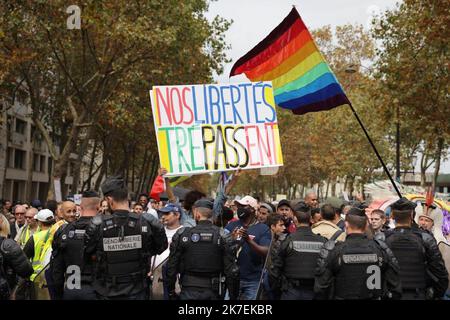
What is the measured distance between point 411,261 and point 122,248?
2.85m

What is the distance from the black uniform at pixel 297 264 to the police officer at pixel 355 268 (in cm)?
32

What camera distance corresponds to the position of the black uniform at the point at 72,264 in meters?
6.25

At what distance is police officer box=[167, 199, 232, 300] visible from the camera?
6.42 m

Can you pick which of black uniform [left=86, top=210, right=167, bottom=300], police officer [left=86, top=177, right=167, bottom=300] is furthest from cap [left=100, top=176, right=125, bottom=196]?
black uniform [left=86, top=210, right=167, bottom=300]

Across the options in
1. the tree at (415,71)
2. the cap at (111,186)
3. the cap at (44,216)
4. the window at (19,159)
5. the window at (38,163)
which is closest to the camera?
the cap at (111,186)

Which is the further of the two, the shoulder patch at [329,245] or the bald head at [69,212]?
the bald head at [69,212]

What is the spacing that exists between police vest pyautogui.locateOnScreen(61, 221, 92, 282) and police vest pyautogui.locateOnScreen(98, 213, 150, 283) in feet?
0.86

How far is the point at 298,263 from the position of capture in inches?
248

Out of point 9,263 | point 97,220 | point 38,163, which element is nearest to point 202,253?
point 97,220

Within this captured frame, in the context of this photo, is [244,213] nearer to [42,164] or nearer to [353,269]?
[353,269]

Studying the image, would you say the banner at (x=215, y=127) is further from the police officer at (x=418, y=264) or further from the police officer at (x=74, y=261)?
the police officer at (x=418, y=264)

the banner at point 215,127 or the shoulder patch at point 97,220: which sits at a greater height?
the banner at point 215,127

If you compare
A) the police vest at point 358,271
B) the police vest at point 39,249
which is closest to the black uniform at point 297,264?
the police vest at point 358,271

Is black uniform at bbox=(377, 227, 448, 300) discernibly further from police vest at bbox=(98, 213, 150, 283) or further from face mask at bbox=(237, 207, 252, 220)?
police vest at bbox=(98, 213, 150, 283)
